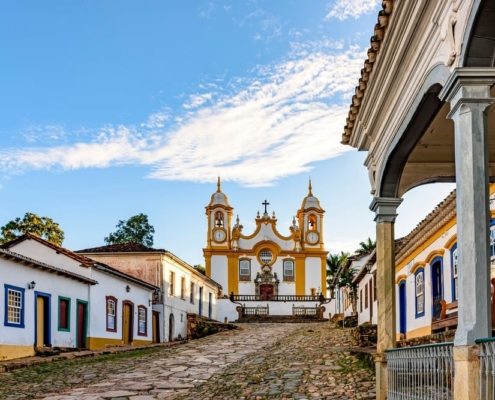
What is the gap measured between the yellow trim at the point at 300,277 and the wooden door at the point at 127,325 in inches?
1007

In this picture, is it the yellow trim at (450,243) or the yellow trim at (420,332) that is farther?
the yellow trim at (420,332)

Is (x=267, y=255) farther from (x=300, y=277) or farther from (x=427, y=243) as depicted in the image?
(x=427, y=243)

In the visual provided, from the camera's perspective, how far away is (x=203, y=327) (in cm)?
3142

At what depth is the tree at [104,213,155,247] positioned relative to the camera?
2254 inches

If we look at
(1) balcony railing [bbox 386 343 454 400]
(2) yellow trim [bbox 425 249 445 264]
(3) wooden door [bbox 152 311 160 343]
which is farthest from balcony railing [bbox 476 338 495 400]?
(3) wooden door [bbox 152 311 160 343]

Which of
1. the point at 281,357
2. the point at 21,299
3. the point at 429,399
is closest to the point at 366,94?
the point at 429,399

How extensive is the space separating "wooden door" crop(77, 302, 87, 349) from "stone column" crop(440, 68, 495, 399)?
1975cm

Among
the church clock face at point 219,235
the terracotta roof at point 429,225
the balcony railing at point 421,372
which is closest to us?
the balcony railing at point 421,372

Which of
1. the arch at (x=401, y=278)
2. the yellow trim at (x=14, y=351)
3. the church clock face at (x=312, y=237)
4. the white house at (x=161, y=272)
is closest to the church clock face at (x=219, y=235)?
the church clock face at (x=312, y=237)

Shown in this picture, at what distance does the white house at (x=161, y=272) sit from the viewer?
32.0 metres

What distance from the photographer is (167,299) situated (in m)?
32.5

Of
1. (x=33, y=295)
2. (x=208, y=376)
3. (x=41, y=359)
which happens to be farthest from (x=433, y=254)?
(x=33, y=295)

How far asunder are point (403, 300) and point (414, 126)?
1506 centimetres

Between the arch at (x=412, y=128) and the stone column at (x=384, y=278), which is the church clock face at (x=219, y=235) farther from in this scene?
the arch at (x=412, y=128)
